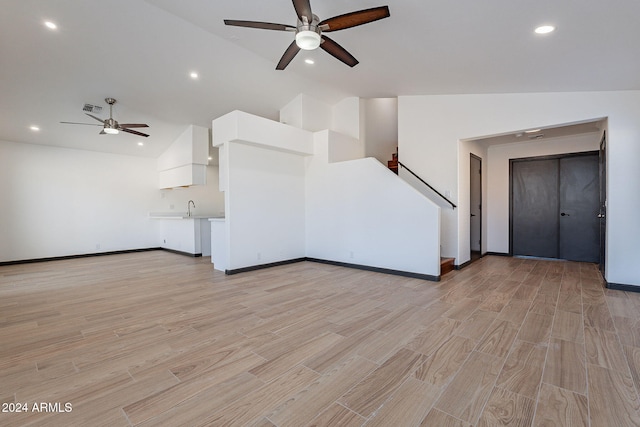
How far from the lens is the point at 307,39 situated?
9.11ft

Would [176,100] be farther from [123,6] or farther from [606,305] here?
[606,305]

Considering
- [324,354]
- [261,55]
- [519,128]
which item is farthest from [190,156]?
[519,128]

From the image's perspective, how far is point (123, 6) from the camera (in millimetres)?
3508

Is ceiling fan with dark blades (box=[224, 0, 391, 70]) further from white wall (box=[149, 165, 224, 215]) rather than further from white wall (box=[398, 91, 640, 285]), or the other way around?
white wall (box=[149, 165, 224, 215])

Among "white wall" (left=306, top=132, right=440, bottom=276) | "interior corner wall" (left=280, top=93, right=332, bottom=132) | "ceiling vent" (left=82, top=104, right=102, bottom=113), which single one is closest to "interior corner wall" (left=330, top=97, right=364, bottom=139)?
"interior corner wall" (left=280, top=93, right=332, bottom=132)

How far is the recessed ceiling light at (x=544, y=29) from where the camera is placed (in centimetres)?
274

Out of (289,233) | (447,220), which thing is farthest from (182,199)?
(447,220)

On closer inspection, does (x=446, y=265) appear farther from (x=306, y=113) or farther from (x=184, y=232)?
(x=184, y=232)

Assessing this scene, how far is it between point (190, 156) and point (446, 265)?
625 cm

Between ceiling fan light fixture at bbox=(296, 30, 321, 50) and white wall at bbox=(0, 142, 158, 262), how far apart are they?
7.23m

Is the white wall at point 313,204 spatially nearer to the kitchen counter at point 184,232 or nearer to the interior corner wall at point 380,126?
the interior corner wall at point 380,126

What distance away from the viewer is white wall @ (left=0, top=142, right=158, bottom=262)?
6250 mm

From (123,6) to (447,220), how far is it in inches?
233

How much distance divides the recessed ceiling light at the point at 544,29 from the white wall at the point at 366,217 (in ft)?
8.03
